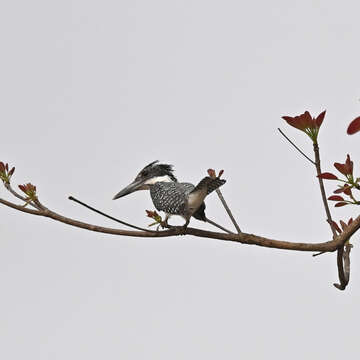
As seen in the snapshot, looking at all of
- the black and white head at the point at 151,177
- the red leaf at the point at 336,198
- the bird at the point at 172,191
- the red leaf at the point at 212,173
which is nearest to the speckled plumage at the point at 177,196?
the bird at the point at 172,191

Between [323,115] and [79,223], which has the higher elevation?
[323,115]

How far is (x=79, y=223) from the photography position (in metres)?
2.75

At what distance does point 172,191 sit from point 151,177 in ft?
2.20

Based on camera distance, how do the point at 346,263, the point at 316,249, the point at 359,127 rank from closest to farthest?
the point at 359,127 → the point at 316,249 → the point at 346,263

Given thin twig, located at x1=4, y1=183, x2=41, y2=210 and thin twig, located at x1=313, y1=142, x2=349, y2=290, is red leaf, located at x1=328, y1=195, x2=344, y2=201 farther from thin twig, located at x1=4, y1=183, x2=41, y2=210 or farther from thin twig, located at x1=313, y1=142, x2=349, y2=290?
thin twig, located at x1=4, y1=183, x2=41, y2=210

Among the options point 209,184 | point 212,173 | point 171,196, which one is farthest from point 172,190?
point 212,173

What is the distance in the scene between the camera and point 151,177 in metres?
5.10

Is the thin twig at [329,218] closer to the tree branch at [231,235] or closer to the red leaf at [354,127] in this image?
the tree branch at [231,235]

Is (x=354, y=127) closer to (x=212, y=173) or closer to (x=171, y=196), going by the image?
(x=212, y=173)

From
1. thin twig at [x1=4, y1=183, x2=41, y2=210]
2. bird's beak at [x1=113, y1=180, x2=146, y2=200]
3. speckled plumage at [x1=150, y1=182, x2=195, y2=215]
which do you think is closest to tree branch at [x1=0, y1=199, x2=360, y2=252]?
thin twig at [x1=4, y1=183, x2=41, y2=210]

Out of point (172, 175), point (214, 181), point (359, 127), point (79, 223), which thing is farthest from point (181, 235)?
point (172, 175)

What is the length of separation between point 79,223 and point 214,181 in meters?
0.71

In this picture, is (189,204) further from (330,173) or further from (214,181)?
(330,173)

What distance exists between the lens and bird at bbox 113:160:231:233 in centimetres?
330
